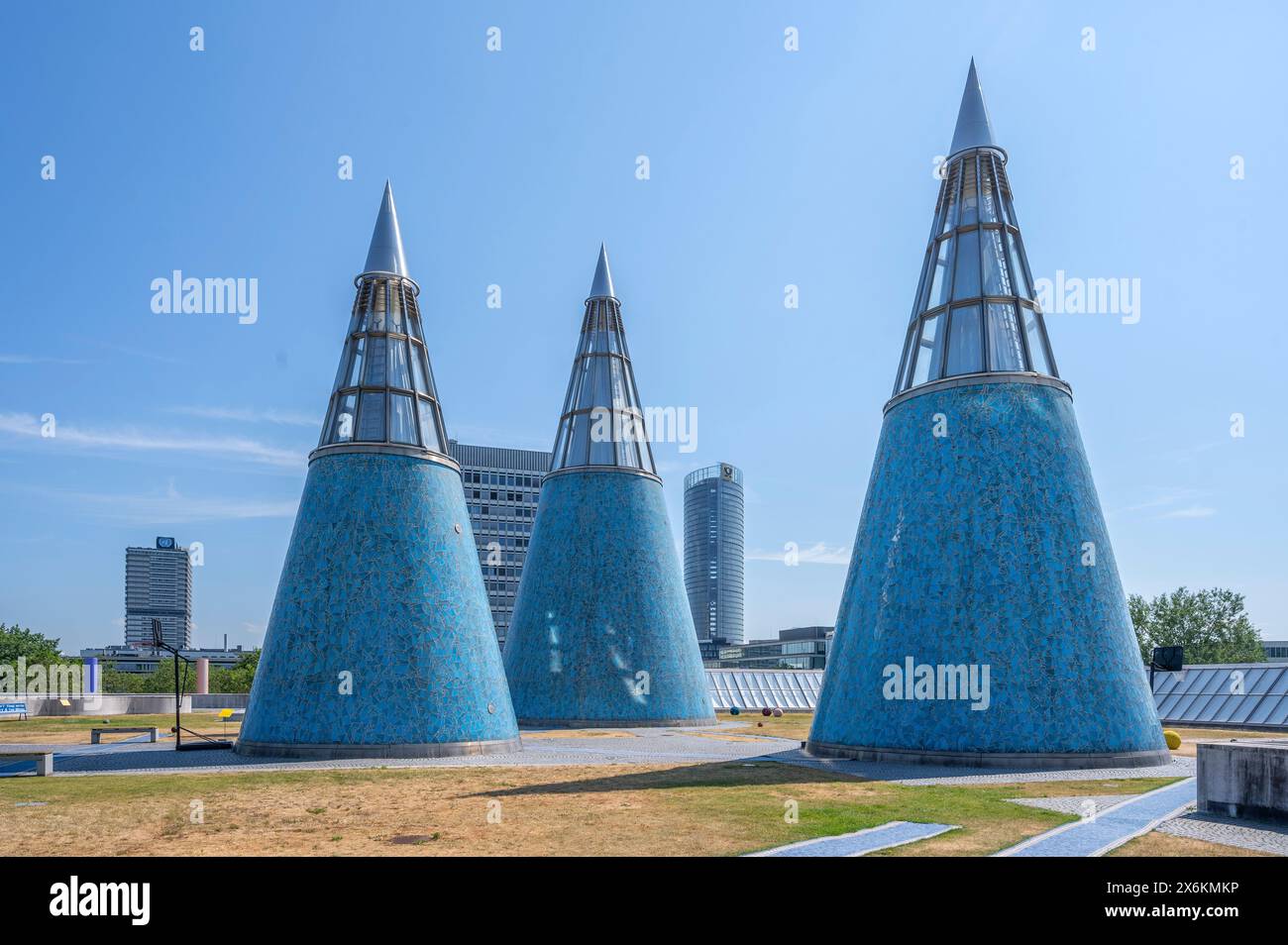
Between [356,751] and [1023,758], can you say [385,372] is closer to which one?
[356,751]

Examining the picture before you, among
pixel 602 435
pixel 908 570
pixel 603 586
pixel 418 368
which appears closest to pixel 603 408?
pixel 602 435

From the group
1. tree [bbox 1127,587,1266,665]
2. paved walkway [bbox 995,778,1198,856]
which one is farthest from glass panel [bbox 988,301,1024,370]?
tree [bbox 1127,587,1266,665]

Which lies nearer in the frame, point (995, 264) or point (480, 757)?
point (480, 757)

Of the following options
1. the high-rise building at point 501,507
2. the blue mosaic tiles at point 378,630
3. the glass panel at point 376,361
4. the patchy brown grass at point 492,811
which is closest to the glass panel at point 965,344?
the patchy brown grass at point 492,811

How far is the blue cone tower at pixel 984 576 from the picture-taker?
72.5 feet

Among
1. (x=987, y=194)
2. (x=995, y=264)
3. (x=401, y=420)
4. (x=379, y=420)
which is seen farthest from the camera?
(x=401, y=420)

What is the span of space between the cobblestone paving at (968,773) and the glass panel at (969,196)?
15711 millimetres

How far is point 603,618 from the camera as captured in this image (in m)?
40.1

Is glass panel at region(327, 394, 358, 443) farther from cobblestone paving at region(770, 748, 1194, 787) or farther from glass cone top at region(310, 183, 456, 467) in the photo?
cobblestone paving at region(770, 748, 1194, 787)

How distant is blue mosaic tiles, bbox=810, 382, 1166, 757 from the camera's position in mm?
22109

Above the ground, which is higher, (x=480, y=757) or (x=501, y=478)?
(x=501, y=478)

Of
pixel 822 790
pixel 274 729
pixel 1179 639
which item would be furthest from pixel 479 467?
pixel 822 790

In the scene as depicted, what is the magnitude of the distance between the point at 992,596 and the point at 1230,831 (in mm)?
10015
